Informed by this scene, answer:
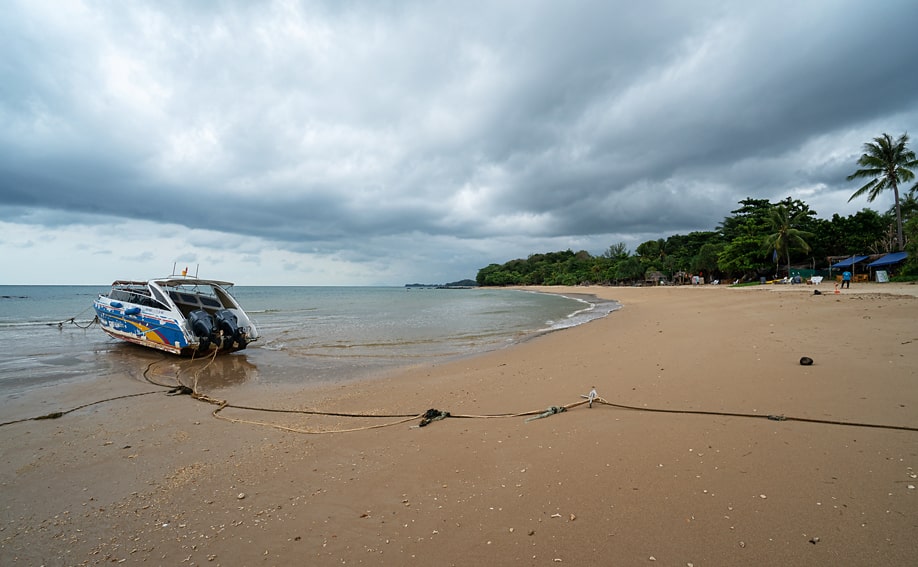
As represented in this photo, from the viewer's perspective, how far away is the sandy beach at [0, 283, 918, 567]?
2.65m

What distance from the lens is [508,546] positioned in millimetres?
2646

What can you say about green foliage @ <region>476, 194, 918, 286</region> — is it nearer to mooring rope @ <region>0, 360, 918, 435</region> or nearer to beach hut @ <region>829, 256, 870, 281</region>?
beach hut @ <region>829, 256, 870, 281</region>

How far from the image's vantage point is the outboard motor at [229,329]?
13242mm

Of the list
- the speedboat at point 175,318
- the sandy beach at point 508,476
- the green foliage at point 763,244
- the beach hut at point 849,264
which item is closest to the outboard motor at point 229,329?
the speedboat at point 175,318

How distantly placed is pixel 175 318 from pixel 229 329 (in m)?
1.64

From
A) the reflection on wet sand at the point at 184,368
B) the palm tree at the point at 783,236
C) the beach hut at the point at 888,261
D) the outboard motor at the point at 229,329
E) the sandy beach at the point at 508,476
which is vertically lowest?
the reflection on wet sand at the point at 184,368

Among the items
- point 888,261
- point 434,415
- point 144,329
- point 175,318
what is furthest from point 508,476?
point 888,261

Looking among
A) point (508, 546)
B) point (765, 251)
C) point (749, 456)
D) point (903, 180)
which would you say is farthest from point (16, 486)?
point (765, 251)

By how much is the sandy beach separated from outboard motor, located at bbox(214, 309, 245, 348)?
236 inches

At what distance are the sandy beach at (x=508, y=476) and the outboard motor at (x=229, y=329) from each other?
5.99 m

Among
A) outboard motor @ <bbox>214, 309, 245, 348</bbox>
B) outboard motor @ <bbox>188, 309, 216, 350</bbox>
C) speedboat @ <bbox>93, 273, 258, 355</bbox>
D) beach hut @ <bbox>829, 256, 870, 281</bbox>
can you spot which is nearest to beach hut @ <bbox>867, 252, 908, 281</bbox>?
beach hut @ <bbox>829, 256, 870, 281</bbox>

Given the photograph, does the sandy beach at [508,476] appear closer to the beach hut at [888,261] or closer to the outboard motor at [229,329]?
the outboard motor at [229,329]

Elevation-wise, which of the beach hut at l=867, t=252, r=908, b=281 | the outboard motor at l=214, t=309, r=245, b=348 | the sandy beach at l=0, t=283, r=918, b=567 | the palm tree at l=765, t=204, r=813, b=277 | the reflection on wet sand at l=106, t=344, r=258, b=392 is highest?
the palm tree at l=765, t=204, r=813, b=277

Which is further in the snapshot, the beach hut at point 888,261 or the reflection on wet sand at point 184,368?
the beach hut at point 888,261
